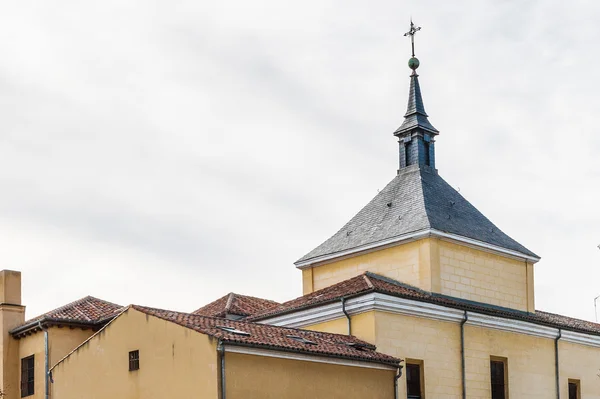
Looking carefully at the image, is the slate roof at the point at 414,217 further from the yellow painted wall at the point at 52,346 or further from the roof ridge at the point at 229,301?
the yellow painted wall at the point at 52,346

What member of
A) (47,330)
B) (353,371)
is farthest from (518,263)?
(47,330)

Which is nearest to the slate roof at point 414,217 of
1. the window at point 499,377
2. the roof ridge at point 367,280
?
the roof ridge at point 367,280

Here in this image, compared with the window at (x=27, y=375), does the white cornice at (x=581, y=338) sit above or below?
above

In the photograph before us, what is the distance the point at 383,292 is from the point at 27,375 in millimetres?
13925

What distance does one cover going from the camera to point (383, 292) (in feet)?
89.4

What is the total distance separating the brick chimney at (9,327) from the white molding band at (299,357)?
47.6 feet

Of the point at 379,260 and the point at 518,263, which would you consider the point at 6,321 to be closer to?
the point at 379,260

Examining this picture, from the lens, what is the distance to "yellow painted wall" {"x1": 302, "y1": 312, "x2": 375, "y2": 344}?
27125mm

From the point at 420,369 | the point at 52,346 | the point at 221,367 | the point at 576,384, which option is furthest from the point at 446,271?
the point at 52,346

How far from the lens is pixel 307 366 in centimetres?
2394

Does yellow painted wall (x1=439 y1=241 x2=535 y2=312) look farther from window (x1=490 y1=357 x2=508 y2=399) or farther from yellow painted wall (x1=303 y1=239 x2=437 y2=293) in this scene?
window (x1=490 y1=357 x2=508 y2=399)

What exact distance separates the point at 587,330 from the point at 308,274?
9554 mm

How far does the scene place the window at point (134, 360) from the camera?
25.3m

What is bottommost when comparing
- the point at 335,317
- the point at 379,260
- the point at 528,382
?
the point at 528,382
